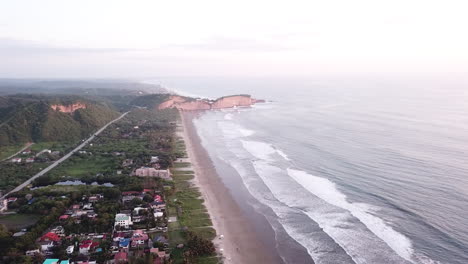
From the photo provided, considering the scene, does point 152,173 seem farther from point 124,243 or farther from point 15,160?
point 15,160

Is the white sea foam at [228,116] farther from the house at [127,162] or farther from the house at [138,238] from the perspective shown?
the house at [138,238]

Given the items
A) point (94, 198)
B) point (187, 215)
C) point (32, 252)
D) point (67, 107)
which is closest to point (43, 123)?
point (67, 107)

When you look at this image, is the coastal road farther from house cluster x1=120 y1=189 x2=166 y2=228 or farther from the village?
house cluster x1=120 y1=189 x2=166 y2=228

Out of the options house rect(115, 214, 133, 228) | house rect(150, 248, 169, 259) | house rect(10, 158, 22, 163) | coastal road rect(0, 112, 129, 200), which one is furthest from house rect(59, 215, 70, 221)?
house rect(10, 158, 22, 163)

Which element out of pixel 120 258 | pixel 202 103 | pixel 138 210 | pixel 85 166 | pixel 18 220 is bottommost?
pixel 18 220

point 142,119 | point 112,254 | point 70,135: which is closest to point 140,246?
point 112,254

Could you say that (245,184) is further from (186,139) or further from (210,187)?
(186,139)
